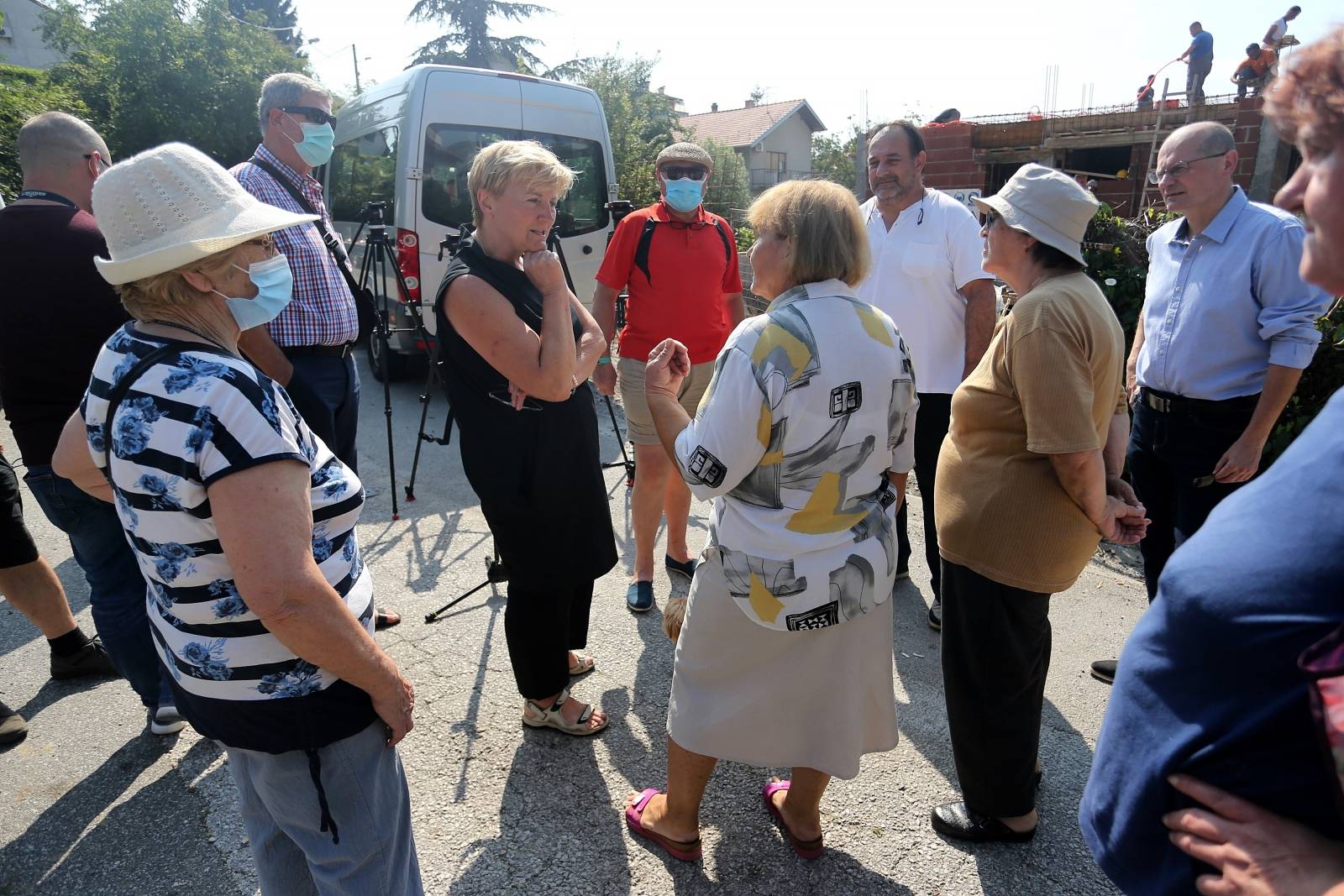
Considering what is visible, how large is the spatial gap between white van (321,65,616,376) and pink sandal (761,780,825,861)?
4.93 metres

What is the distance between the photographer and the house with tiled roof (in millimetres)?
37594

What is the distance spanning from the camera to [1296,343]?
8.87ft

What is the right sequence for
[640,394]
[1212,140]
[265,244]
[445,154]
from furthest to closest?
[445,154] < [640,394] < [1212,140] < [265,244]

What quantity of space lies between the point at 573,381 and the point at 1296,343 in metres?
2.50

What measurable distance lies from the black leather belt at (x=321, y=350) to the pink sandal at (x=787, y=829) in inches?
95.0

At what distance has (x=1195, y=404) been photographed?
9.62 ft

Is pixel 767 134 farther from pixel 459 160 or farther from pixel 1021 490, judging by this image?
pixel 1021 490

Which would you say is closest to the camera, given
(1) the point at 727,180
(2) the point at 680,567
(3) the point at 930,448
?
(3) the point at 930,448

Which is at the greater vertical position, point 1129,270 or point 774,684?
point 1129,270

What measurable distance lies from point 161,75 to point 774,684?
17.7m

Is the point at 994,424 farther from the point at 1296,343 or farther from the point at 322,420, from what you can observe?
the point at 322,420

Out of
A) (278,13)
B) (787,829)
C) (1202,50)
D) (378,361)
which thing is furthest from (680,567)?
(278,13)

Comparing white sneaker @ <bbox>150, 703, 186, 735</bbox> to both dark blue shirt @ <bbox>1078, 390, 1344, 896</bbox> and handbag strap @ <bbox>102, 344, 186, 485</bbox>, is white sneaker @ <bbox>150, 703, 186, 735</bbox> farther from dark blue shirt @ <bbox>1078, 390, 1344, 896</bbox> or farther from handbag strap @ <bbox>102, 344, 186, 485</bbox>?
dark blue shirt @ <bbox>1078, 390, 1344, 896</bbox>

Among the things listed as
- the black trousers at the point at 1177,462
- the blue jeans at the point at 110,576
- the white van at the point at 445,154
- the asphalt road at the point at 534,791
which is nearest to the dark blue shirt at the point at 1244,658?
the asphalt road at the point at 534,791
